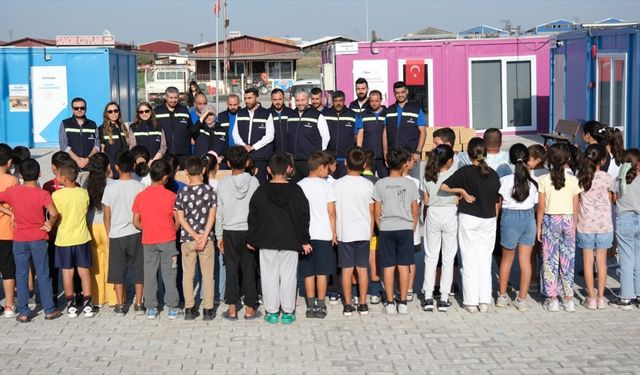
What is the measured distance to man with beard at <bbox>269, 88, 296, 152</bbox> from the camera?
11579 millimetres

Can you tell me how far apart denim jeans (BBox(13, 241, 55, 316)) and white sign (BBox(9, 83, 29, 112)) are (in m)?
16.3

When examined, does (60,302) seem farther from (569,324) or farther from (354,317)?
(569,324)

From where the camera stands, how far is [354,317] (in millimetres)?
8602

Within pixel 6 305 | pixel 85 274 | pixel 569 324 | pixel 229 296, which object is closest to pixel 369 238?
pixel 229 296

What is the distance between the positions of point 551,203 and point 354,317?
217 centimetres

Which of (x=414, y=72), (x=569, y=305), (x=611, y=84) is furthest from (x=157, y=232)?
(x=414, y=72)

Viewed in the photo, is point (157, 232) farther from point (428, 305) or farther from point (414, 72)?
point (414, 72)

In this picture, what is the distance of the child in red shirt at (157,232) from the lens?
8.47m

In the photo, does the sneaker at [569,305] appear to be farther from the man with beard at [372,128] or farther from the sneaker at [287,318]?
the man with beard at [372,128]

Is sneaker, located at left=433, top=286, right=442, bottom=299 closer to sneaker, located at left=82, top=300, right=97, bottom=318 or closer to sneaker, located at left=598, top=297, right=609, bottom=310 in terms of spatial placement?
sneaker, located at left=598, top=297, right=609, bottom=310

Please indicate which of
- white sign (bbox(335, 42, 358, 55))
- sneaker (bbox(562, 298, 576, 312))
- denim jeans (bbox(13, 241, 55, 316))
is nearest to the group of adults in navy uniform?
denim jeans (bbox(13, 241, 55, 316))

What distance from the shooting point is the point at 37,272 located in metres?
8.67

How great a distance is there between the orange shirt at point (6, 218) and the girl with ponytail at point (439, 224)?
4.01 metres

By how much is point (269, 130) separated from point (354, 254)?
3.38 metres
